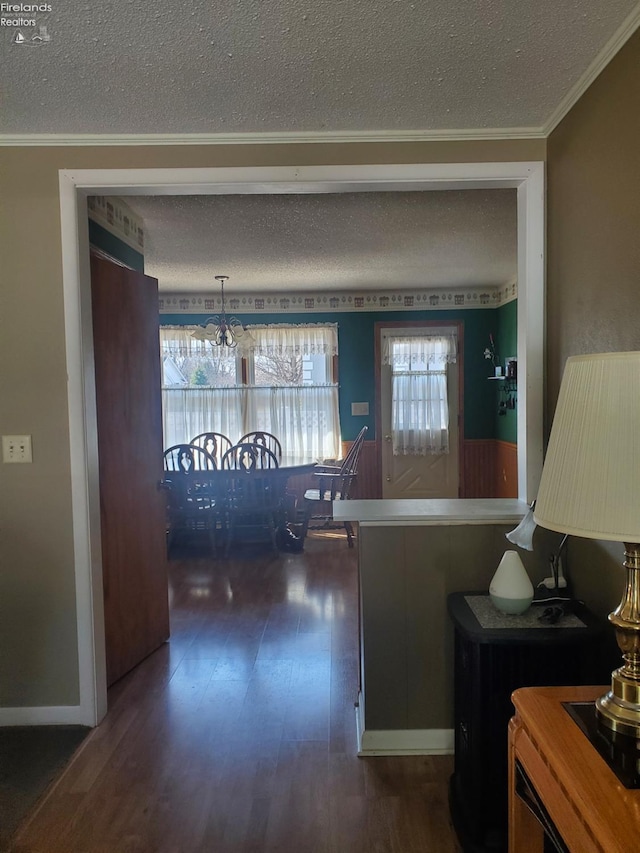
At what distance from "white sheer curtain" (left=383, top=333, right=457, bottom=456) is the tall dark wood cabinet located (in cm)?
418

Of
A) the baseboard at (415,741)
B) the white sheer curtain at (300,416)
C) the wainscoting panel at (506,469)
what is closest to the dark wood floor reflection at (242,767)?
the baseboard at (415,741)

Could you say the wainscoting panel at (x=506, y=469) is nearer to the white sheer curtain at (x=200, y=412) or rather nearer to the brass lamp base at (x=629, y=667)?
the white sheer curtain at (x=200, y=412)

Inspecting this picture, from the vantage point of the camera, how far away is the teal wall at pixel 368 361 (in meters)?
5.83

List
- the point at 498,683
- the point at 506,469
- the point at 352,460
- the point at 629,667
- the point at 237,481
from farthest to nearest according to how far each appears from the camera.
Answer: the point at 506,469 → the point at 352,460 → the point at 237,481 → the point at 498,683 → the point at 629,667

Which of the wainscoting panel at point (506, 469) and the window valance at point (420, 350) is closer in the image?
the wainscoting panel at point (506, 469)

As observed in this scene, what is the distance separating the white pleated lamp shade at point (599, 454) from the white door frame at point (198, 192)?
121 cm

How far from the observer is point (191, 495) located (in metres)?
4.49

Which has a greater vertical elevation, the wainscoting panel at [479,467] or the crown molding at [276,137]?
the crown molding at [276,137]

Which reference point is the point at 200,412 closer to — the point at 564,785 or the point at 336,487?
the point at 336,487

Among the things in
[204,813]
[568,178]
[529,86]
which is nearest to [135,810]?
[204,813]

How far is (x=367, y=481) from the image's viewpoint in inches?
233

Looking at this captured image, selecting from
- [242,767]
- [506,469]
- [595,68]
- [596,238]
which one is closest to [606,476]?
[596,238]

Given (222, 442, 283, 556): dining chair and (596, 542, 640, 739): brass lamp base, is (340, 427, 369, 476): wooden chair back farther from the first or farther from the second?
(596, 542, 640, 739): brass lamp base

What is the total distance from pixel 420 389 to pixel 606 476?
4.95 metres
